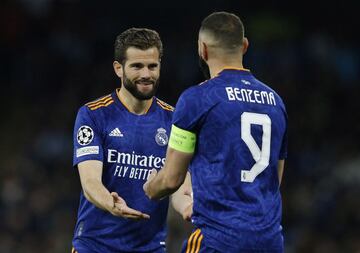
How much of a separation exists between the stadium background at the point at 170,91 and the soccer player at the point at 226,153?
7150mm

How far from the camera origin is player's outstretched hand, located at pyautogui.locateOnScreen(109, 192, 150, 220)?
6148 millimetres

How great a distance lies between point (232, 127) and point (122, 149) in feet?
4.85

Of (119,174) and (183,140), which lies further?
(119,174)

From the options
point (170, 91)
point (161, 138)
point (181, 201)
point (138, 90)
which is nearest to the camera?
point (181, 201)

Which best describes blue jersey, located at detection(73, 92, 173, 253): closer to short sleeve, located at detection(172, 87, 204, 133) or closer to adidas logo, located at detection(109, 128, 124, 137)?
adidas logo, located at detection(109, 128, 124, 137)

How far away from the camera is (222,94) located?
18.9 feet

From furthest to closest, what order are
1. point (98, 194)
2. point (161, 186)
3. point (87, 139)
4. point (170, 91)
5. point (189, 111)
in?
point (170, 91) → point (87, 139) → point (98, 194) → point (161, 186) → point (189, 111)

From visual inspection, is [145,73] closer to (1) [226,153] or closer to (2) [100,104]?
(2) [100,104]

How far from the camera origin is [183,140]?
568 cm

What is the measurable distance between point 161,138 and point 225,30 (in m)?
1.56

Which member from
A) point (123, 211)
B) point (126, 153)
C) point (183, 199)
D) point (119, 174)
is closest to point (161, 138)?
point (126, 153)
